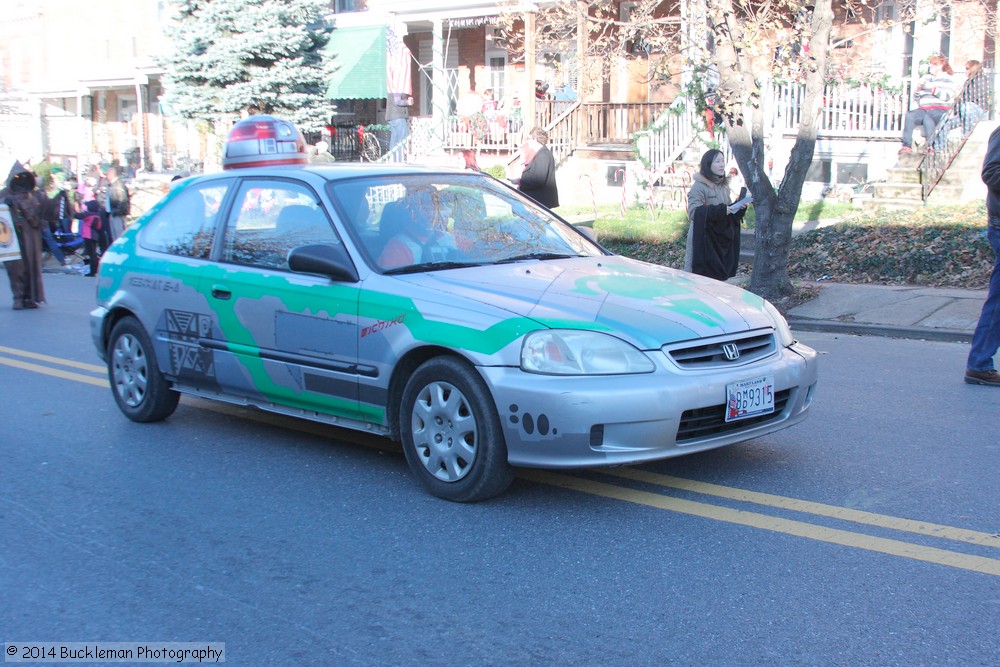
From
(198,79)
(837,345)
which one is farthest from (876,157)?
(198,79)

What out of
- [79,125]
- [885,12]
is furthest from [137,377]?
[79,125]

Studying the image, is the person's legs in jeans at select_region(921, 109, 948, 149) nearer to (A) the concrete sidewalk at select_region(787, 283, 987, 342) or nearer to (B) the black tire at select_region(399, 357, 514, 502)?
(A) the concrete sidewalk at select_region(787, 283, 987, 342)

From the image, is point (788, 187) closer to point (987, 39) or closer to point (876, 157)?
point (876, 157)

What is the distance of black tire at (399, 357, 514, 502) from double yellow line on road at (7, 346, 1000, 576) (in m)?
0.56

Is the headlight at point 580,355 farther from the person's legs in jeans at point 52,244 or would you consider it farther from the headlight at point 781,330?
the person's legs in jeans at point 52,244

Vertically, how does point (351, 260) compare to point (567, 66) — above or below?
below

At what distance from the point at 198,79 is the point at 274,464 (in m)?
23.5

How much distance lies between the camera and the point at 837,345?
9.88m

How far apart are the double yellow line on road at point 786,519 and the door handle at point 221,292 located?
2005 mm

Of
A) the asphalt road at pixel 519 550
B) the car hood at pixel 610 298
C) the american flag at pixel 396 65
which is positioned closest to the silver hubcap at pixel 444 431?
the asphalt road at pixel 519 550

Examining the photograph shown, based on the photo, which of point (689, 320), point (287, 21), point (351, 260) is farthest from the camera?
point (287, 21)

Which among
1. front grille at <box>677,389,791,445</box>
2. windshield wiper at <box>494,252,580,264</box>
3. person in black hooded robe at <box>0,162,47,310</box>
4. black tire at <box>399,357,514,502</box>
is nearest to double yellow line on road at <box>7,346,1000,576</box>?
front grille at <box>677,389,791,445</box>

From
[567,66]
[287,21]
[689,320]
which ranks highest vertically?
[287,21]

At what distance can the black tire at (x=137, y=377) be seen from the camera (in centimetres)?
680
